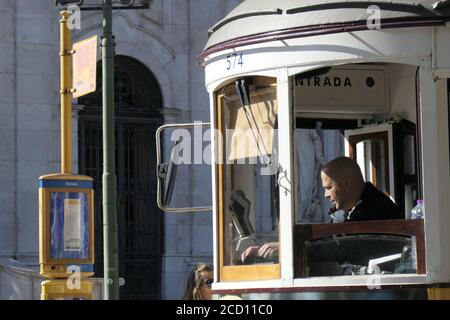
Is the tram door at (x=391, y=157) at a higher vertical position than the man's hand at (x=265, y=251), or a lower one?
higher

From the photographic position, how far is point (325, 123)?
1030 centimetres

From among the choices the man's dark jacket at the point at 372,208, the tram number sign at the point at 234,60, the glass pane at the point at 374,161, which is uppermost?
the tram number sign at the point at 234,60

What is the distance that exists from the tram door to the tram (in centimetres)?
1

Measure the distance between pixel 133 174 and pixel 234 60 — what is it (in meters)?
15.2

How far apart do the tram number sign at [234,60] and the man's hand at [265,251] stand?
1.09 meters

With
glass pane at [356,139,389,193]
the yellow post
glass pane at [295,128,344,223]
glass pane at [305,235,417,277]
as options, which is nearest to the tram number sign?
glass pane at [295,128,344,223]

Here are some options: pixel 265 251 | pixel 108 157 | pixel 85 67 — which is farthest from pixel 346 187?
pixel 108 157

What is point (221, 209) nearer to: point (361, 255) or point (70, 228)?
point (361, 255)

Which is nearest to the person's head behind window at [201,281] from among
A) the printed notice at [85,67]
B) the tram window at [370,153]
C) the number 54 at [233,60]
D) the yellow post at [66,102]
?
the yellow post at [66,102]

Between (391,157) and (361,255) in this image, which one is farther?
(391,157)

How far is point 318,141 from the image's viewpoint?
9.70 metres

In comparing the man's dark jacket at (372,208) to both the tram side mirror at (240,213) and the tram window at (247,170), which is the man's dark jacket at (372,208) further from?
the tram side mirror at (240,213)

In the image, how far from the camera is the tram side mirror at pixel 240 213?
9.34 metres
